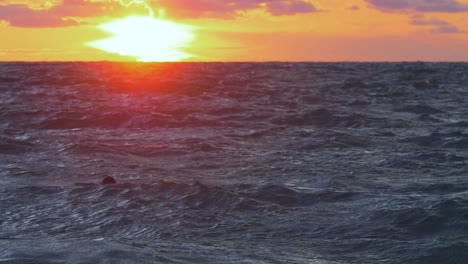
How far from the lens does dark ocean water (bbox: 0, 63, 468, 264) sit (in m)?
10.1

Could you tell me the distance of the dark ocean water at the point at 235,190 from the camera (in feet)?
33.0

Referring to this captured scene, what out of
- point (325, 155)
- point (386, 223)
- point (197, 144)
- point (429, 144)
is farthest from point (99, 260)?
point (429, 144)

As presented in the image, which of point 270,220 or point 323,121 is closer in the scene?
point 270,220

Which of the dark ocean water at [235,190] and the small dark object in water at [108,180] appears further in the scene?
the small dark object in water at [108,180]

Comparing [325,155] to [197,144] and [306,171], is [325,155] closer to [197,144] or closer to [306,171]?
[306,171]

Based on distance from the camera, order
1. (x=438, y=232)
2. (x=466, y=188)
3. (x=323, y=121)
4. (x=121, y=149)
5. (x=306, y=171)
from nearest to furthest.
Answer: (x=438, y=232), (x=466, y=188), (x=306, y=171), (x=121, y=149), (x=323, y=121)

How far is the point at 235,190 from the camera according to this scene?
1428 cm

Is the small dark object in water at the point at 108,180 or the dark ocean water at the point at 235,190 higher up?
the small dark object in water at the point at 108,180

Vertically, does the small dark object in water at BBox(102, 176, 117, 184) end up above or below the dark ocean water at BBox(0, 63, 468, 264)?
above

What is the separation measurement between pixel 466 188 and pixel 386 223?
3.24 m

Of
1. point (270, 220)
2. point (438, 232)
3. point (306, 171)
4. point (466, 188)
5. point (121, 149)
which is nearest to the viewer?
point (438, 232)

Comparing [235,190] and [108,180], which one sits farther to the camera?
[108,180]

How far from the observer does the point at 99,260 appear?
8617mm

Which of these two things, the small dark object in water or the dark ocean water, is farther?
the small dark object in water
